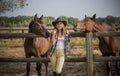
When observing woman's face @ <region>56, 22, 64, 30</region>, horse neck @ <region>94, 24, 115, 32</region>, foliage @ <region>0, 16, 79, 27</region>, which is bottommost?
foliage @ <region>0, 16, 79, 27</region>

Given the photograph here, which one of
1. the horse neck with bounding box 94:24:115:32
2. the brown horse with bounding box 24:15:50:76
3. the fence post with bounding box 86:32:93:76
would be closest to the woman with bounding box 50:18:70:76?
the fence post with bounding box 86:32:93:76

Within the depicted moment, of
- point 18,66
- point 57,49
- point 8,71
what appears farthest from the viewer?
point 18,66

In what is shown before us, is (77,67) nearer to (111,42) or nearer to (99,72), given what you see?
(99,72)

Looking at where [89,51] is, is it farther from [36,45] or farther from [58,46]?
[36,45]

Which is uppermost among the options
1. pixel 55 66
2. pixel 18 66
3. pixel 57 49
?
pixel 57 49

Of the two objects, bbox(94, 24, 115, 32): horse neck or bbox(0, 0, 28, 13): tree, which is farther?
bbox(0, 0, 28, 13): tree

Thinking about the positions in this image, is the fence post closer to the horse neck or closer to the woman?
the woman

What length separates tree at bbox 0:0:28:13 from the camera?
18.6 m

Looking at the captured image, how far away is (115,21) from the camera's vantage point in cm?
2034

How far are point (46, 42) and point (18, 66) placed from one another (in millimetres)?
2678

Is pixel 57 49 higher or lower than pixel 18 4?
lower

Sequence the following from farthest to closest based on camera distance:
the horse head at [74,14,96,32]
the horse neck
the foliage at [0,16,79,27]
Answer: the foliage at [0,16,79,27]
the horse neck
the horse head at [74,14,96,32]

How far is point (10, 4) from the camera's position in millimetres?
19203

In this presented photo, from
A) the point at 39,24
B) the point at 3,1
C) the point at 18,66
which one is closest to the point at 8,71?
the point at 18,66
